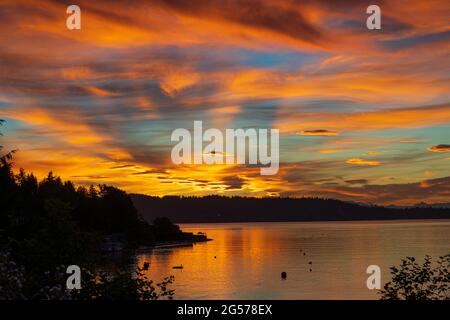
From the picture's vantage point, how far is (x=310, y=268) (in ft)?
492

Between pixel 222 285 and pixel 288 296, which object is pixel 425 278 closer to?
pixel 288 296

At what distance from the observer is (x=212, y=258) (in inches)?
7431

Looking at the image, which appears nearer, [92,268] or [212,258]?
[92,268]

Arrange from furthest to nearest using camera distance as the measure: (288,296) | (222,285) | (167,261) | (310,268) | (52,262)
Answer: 1. (167,261)
2. (310,268)
3. (222,285)
4. (288,296)
5. (52,262)

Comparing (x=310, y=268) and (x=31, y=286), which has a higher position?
(x=31, y=286)

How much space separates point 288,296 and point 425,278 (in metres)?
80.8
